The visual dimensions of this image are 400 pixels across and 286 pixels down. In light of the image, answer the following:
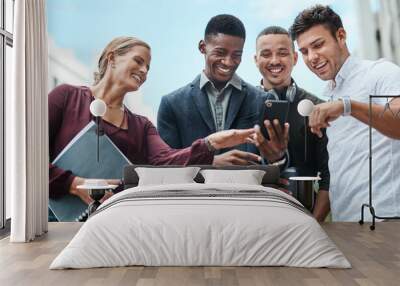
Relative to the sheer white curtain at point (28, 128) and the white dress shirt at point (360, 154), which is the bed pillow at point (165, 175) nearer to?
the sheer white curtain at point (28, 128)

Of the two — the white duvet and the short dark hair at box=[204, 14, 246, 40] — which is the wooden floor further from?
the short dark hair at box=[204, 14, 246, 40]

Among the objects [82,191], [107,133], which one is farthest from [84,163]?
[107,133]

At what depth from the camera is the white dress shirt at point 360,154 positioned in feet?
26.0

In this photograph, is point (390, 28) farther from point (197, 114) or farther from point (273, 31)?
point (197, 114)

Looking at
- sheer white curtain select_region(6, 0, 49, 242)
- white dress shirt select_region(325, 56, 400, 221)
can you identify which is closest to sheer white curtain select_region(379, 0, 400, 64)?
white dress shirt select_region(325, 56, 400, 221)

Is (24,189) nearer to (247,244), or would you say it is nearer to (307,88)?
(247,244)

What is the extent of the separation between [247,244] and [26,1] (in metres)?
3.73

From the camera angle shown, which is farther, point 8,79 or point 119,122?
point 119,122

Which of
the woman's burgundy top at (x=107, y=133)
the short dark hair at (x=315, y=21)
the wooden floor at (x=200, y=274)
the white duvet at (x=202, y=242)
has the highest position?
the short dark hair at (x=315, y=21)

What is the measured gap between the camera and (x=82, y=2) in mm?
8266

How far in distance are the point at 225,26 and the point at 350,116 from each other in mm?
2100

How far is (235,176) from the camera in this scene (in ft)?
24.3

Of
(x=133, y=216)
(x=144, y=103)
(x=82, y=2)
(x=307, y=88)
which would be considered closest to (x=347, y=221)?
(x=307, y=88)

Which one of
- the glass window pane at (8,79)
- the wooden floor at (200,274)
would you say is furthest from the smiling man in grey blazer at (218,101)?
the wooden floor at (200,274)
